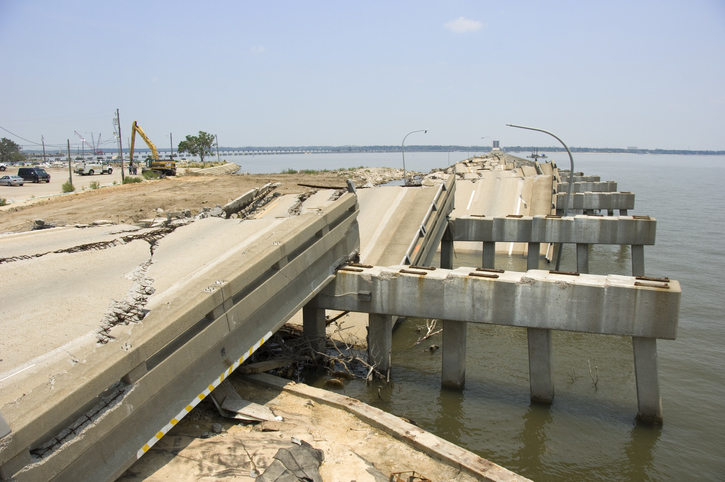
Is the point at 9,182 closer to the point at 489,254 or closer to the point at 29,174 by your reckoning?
the point at 29,174

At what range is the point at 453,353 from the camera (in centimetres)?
1029

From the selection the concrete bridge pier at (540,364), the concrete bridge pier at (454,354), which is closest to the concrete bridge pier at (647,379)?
the concrete bridge pier at (540,364)

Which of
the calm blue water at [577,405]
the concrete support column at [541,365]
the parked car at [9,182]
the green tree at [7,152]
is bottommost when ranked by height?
the calm blue water at [577,405]

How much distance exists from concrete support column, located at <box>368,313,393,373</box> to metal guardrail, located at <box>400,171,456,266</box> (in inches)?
106

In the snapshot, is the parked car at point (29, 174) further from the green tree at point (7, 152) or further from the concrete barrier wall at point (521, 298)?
the green tree at point (7, 152)

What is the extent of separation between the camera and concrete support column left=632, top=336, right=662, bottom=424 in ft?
29.1

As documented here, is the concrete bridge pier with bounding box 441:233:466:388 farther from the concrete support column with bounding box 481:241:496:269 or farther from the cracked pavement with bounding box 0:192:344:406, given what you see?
the concrete support column with bounding box 481:241:496:269

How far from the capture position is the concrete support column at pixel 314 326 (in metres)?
10.8

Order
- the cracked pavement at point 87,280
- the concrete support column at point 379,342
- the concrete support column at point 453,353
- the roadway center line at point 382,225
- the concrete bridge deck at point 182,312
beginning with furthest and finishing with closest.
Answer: the roadway center line at point 382,225
the concrete support column at point 379,342
the concrete support column at point 453,353
the cracked pavement at point 87,280
the concrete bridge deck at point 182,312

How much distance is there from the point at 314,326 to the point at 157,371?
204 inches

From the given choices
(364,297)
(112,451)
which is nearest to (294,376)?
(364,297)

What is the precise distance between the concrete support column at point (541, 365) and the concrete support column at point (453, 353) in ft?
4.34

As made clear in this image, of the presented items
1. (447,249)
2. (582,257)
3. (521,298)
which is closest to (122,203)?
(447,249)

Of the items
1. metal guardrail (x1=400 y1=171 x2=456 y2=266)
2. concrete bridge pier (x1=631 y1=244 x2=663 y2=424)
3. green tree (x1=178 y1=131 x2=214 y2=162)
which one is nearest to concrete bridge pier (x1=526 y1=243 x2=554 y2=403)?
concrete bridge pier (x1=631 y1=244 x2=663 y2=424)
